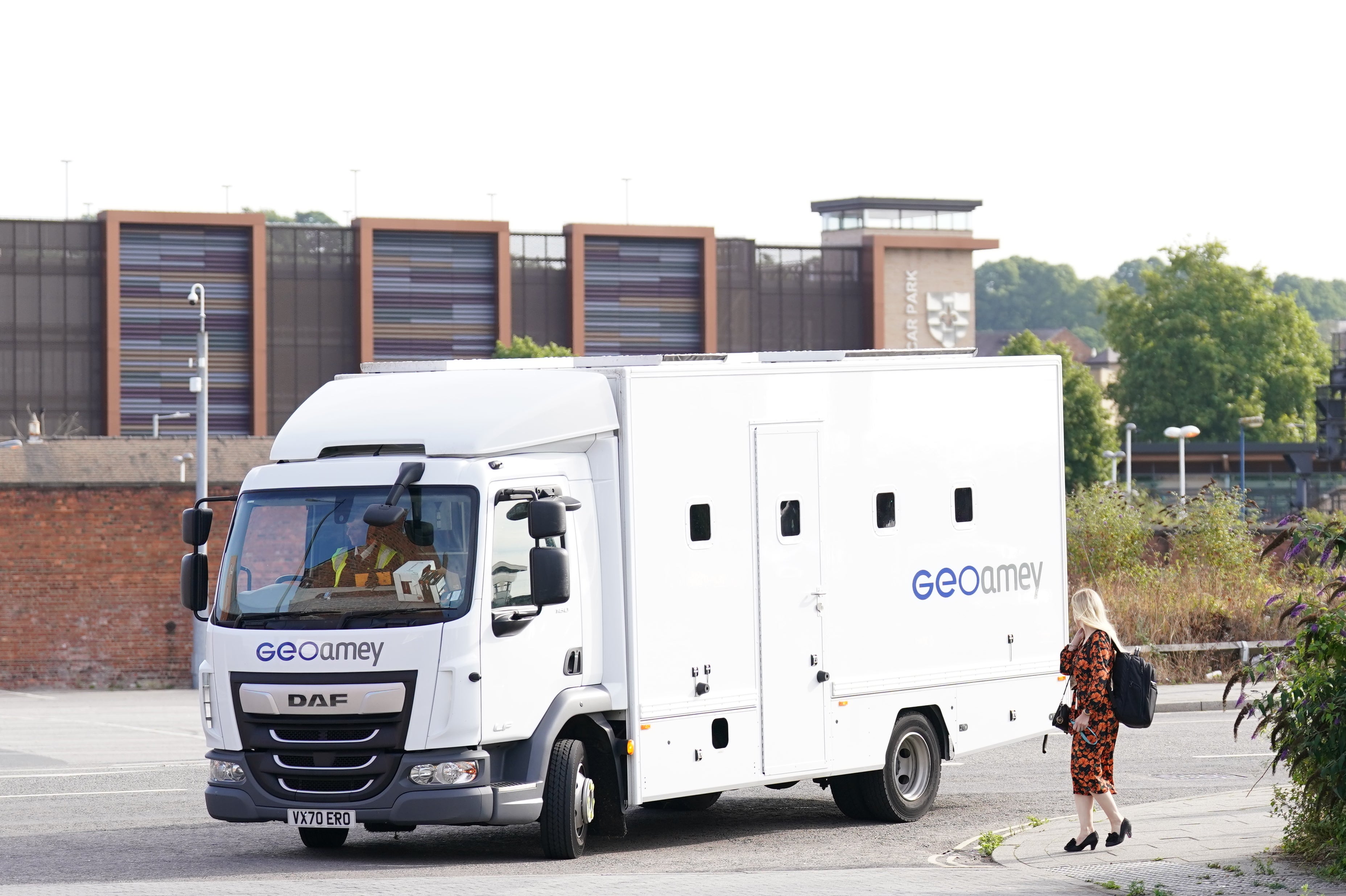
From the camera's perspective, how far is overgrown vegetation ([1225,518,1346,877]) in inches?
375

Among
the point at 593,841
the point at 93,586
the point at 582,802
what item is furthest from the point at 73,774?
the point at 93,586

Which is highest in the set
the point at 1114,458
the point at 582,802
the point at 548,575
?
the point at 1114,458

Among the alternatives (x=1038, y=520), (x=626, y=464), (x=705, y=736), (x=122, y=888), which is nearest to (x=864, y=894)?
(x=705, y=736)

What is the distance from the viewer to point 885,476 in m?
13.1

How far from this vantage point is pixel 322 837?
12.1m

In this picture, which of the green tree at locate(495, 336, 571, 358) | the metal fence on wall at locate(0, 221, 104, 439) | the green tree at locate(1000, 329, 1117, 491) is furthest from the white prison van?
the metal fence on wall at locate(0, 221, 104, 439)

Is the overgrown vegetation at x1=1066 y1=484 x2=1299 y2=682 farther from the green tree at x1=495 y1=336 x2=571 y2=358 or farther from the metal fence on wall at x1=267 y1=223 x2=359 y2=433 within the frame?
the metal fence on wall at x1=267 y1=223 x2=359 y2=433

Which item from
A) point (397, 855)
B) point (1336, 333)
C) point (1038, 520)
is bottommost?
point (397, 855)

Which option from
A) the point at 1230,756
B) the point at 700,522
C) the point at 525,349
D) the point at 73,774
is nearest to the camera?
the point at 700,522

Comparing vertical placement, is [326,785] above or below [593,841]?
above

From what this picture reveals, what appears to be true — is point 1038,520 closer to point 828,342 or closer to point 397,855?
point 397,855

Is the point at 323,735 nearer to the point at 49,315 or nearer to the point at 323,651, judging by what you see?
the point at 323,651

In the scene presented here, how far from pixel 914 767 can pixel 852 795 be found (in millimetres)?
552

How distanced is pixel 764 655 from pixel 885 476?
1.77 metres
